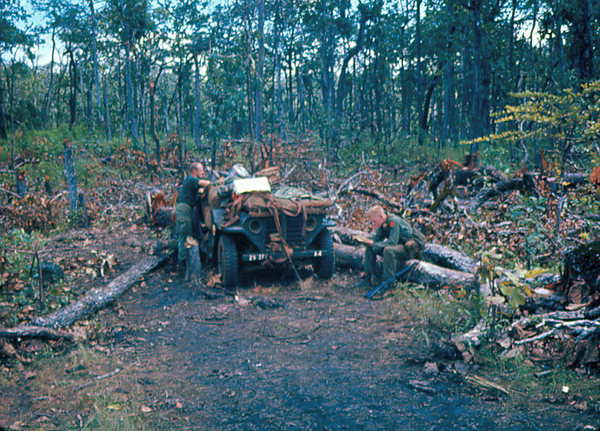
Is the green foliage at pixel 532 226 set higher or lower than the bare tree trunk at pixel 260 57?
lower

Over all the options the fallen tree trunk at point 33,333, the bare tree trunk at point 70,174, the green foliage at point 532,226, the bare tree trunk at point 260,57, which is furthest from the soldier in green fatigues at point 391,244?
the bare tree trunk at point 260,57

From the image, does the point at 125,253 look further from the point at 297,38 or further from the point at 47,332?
the point at 297,38

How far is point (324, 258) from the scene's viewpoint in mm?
7492

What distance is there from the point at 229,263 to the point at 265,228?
2.53 feet

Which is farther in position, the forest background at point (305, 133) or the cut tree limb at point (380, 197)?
the cut tree limb at point (380, 197)

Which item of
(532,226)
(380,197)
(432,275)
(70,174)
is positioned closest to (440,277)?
(432,275)

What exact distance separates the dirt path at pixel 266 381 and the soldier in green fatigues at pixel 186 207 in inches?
80.2

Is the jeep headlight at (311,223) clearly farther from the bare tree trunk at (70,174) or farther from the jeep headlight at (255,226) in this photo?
the bare tree trunk at (70,174)

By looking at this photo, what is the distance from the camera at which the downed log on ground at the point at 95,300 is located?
5242 millimetres

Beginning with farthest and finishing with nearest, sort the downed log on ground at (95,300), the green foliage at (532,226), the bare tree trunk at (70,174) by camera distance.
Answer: the bare tree trunk at (70,174)
the green foliage at (532,226)
the downed log on ground at (95,300)

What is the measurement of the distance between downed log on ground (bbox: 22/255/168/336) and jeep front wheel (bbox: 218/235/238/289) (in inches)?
56.8

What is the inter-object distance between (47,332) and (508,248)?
648 centimetres

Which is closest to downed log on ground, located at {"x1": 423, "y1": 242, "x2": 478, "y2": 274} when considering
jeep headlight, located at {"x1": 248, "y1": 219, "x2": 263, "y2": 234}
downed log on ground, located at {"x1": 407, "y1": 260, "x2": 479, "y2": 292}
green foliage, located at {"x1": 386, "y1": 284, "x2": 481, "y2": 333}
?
downed log on ground, located at {"x1": 407, "y1": 260, "x2": 479, "y2": 292}

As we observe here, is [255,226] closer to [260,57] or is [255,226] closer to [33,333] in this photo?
[33,333]
